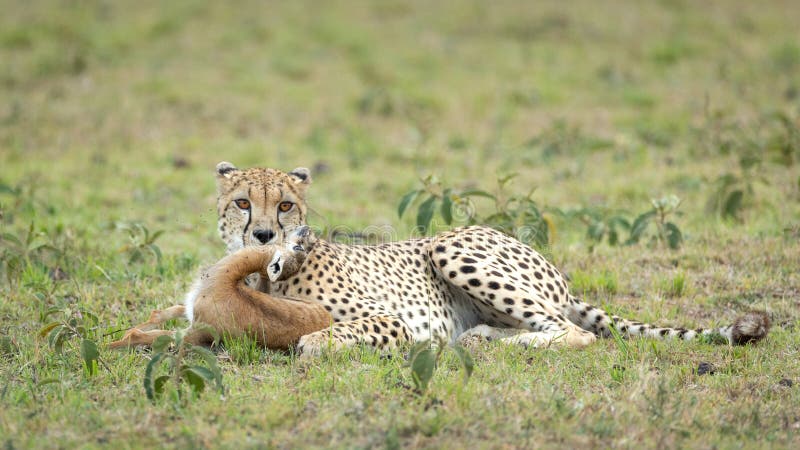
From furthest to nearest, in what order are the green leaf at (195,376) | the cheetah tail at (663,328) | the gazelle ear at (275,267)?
the cheetah tail at (663,328) < the gazelle ear at (275,267) < the green leaf at (195,376)

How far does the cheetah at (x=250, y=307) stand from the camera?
4848 millimetres

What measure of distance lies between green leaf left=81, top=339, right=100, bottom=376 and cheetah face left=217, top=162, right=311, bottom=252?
100 centimetres

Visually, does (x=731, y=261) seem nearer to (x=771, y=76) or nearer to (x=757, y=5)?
(x=771, y=76)

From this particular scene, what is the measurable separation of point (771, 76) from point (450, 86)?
4.53m

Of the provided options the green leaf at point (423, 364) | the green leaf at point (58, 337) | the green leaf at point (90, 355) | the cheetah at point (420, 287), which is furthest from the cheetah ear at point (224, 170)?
the green leaf at point (423, 364)

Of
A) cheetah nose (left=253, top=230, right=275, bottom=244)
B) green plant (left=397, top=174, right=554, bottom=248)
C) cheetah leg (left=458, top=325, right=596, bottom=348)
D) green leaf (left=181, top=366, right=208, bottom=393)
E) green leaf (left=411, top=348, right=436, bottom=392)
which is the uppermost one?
cheetah nose (left=253, top=230, right=275, bottom=244)

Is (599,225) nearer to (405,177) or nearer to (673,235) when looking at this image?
(673,235)

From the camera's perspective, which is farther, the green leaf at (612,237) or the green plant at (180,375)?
the green leaf at (612,237)

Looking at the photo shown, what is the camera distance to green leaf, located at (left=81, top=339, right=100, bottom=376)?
4551 mm

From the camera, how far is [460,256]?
5.84m

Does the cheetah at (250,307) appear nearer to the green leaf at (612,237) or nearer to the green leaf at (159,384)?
the green leaf at (159,384)

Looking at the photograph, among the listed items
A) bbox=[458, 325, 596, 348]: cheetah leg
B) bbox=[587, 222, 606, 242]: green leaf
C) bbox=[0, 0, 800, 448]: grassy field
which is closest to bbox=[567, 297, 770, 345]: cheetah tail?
bbox=[0, 0, 800, 448]: grassy field

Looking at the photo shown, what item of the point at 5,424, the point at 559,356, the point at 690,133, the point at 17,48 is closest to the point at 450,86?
the point at 690,133

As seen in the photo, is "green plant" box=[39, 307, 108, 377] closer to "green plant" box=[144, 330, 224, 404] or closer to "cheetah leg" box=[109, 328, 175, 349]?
"cheetah leg" box=[109, 328, 175, 349]
